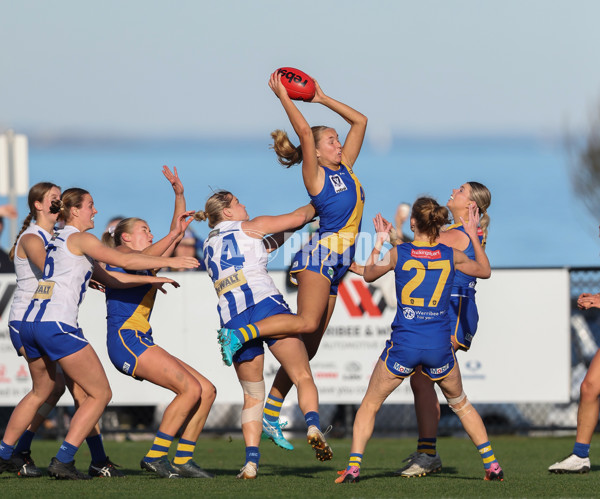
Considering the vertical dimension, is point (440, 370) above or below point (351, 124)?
below

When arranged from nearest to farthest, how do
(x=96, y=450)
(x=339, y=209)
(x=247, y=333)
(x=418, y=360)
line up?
(x=418, y=360) → (x=247, y=333) → (x=339, y=209) → (x=96, y=450)

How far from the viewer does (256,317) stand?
705 centimetres

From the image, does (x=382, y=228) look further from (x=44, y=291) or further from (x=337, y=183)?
(x=44, y=291)

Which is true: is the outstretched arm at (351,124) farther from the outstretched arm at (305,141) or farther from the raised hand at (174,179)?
the raised hand at (174,179)

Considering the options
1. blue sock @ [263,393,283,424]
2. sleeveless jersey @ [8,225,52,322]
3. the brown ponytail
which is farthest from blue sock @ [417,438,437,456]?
the brown ponytail

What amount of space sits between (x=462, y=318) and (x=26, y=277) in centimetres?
331

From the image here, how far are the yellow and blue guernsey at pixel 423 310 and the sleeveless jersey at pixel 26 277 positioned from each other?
2643mm

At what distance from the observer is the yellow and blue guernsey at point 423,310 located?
678 cm

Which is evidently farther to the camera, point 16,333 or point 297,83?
point 297,83

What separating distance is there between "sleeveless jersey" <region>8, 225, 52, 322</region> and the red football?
210 centimetres

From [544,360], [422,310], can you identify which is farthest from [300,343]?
[544,360]

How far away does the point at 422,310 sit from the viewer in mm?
6801

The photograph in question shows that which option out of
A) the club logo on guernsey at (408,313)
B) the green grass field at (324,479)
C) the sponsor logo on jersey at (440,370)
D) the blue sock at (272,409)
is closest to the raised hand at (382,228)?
the club logo on guernsey at (408,313)

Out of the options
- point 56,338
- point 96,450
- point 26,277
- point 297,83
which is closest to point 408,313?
point 297,83
